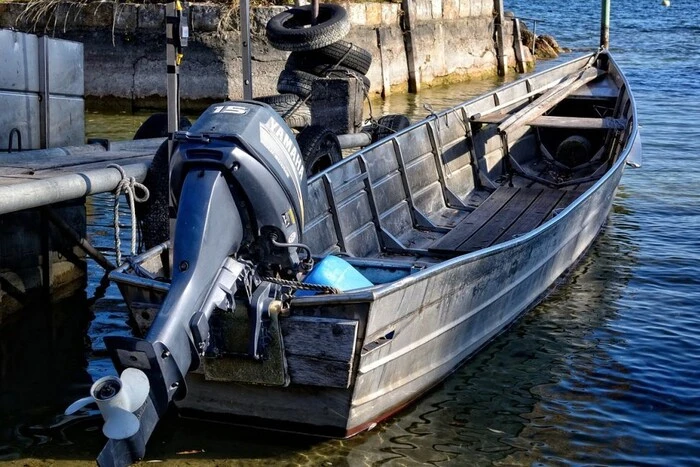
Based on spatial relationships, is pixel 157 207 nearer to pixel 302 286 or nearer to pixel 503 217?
pixel 302 286

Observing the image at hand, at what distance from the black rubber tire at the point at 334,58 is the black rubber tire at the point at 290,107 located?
0.40 m

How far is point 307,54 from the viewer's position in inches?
501

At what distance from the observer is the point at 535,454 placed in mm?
6039

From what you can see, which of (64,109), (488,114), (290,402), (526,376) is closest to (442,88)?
(488,114)

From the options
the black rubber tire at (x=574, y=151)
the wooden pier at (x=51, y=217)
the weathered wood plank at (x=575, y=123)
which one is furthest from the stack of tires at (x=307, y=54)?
the wooden pier at (x=51, y=217)

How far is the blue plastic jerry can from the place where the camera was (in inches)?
231

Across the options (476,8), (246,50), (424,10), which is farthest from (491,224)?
(476,8)

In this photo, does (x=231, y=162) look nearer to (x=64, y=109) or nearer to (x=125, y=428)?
(x=125, y=428)

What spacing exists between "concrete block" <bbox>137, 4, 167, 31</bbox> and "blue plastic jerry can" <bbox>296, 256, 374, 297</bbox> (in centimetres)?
1295

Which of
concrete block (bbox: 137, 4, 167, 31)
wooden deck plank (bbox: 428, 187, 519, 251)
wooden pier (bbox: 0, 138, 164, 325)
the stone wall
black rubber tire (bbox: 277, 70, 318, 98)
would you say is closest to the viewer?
wooden pier (bbox: 0, 138, 164, 325)

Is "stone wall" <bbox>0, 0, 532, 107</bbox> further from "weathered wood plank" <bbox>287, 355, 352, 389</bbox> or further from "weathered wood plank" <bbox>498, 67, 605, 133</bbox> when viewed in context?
"weathered wood plank" <bbox>287, 355, 352, 389</bbox>

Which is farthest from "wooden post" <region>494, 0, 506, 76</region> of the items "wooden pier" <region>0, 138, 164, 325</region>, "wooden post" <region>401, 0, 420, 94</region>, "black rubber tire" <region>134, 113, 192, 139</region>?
"wooden pier" <region>0, 138, 164, 325</region>

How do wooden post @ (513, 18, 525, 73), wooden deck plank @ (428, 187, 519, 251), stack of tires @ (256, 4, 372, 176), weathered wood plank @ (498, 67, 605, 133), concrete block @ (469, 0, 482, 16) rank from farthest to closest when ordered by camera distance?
wooden post @ (513, 18, 525, 73) → concrete block @ (469, 0, 482, 16) → stack of tires @ (256, 4, 372, 176) → weathered wood plank @ (498, 67, 605, 133) → wooden deck plank @ (428, 187, 519, 251)

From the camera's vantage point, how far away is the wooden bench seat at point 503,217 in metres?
9.12
